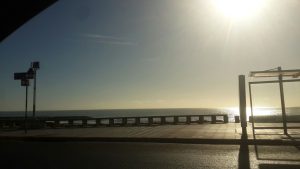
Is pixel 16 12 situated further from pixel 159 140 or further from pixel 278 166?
pixel 159 140

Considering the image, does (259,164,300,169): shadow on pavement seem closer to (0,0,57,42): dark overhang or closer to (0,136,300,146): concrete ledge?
(0,136,300,146): concrete ledge

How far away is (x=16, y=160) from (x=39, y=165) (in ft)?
4.88

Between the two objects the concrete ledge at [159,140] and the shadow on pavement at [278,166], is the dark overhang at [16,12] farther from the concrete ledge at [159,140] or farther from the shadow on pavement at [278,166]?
the concrete ledge at [159,140]

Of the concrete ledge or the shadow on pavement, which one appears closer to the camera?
the shadow on pavement

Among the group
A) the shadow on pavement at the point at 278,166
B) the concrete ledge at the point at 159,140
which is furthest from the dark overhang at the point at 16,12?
the concrete ledge at the point at 159,140

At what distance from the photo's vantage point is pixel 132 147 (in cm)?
1461

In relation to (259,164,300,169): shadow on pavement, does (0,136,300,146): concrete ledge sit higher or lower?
higher

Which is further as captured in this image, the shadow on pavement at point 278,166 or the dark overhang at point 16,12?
the shadow on pavement at point 278,166

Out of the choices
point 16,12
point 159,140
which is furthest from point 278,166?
point 16,12

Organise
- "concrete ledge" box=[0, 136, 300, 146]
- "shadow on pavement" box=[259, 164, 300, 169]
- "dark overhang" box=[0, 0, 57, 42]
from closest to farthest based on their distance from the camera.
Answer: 1. "dark overhang" box=[0, 0, 57, 42]
2. "shadow on pavement" box=[259, 164, 300, 169]
3. "concrete ledge" box=[0, 136, 300, 146]

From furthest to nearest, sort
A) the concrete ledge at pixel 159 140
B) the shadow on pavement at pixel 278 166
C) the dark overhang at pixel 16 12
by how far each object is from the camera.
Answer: the concrete ledge at pixel 159 140 < the shadow on pavement at pixel 278 166 < the dark overhang at pixel 16 12

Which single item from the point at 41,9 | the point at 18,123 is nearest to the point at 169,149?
the point at 41,9

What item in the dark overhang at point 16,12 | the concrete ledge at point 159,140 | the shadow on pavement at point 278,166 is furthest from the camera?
the concrete ledge at point 159,140

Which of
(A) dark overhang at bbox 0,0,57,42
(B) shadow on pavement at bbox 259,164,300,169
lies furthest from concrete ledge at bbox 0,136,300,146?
(A) dark overhang at bbox 0,0,57,42
